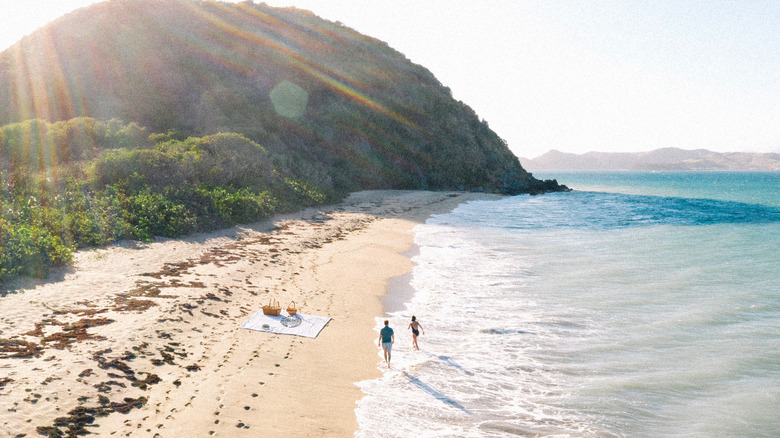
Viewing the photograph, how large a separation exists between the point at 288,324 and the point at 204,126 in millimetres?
36772

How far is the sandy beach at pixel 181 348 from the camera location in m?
6.30

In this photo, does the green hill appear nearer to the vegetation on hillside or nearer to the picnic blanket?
the vegetation on hillside

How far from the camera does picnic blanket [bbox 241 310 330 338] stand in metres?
9.74

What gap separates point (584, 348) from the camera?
9.84 metres

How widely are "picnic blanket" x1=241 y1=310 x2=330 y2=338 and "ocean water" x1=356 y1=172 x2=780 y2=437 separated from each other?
1.90 m

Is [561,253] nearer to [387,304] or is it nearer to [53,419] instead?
[387,304]

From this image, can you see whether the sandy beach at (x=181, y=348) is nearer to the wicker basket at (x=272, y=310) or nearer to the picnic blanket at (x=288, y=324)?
the picnic blanket at (x=288, y=324)

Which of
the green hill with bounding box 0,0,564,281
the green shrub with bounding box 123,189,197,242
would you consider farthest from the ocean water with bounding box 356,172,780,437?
the green hill with bounding box 0,0,564,281

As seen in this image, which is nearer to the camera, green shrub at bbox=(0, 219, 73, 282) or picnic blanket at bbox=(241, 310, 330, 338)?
picnic blanket at bbox=(241, 310, 330, 338)

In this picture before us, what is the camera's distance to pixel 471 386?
8227mm

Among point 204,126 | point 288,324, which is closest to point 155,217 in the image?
point 288,324

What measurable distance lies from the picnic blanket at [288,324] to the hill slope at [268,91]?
83.4ft

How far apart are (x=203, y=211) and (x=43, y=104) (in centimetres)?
3208

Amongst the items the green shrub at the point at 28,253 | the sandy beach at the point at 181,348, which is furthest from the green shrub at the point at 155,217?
the green shrub at the point at 28,253
